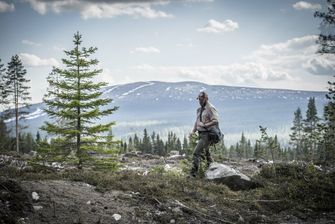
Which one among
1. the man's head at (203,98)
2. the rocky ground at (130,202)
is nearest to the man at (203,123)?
the man's head at (203,98)

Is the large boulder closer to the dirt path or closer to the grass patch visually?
the grass patch

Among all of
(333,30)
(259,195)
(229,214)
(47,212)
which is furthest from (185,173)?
(333,30)

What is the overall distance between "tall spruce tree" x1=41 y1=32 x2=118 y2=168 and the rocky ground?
4.51 m

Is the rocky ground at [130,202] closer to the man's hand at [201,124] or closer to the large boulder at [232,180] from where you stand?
the large boulder at [232,180]

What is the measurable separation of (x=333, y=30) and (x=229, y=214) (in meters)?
17.7

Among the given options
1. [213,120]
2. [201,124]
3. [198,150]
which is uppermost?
[213,120]

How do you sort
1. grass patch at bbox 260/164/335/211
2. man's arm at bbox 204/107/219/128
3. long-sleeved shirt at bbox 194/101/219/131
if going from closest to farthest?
grass patch at bbox 260/164/335/211
man's arm at bbox 204/107/219/128
long-sleeved shirt at bbox 194/101/219/131

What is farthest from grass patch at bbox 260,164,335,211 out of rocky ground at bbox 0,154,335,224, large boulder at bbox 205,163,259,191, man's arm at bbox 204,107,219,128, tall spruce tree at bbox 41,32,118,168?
tall spruce tree at bbox 41,32,118,168

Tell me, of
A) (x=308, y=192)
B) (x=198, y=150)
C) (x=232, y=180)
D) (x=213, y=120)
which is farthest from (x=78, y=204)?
(x=308, y=192)

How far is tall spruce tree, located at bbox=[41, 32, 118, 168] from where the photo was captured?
13969mm

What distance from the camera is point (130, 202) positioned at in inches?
303

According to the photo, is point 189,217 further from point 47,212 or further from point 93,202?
point 47,212

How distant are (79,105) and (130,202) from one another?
7615 millimetres

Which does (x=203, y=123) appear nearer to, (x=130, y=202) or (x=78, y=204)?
(x=130, y=202)
